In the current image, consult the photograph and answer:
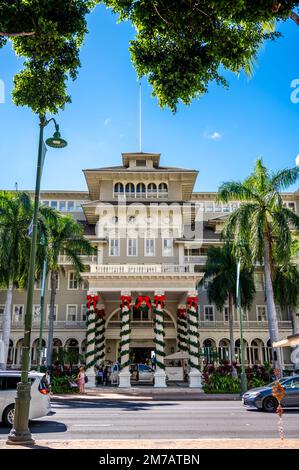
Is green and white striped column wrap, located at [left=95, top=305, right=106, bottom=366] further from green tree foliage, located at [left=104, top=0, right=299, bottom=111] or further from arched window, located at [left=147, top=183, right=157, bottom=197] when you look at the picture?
green tree foliage, located at [left=104, top=0, right=299, bottom=111]

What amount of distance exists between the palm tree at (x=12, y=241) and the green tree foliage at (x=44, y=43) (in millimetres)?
20971

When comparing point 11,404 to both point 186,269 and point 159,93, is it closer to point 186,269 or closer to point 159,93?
point 159,93

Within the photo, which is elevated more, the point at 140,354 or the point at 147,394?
the point at 140,354

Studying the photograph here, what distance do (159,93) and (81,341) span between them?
123 ft

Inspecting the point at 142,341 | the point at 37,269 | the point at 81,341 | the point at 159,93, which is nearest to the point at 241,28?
the point at 159,93

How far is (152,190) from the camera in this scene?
146 feet

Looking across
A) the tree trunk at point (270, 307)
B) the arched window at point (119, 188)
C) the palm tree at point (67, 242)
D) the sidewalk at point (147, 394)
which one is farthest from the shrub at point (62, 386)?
the arched window at point (119, 188)

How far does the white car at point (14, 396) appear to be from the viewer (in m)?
13.8

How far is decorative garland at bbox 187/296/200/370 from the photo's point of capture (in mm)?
31659

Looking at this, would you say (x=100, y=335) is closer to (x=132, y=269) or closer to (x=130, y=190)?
(x=132, y=269)

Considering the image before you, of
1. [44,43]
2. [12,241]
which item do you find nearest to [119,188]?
[12,241]

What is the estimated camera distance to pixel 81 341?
45.0 metres

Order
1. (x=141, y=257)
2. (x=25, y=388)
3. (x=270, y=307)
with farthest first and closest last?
1. (x=141, y=257)
2. (x=270, y=307)
3. (x=25, y=388)

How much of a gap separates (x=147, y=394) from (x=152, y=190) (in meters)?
22.1
